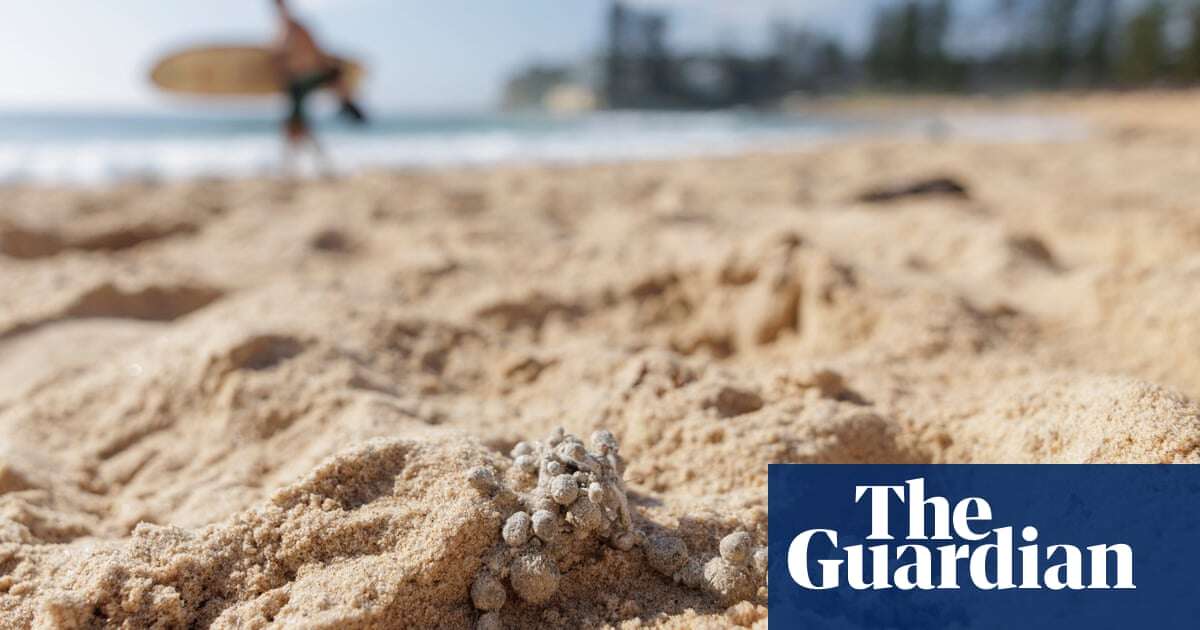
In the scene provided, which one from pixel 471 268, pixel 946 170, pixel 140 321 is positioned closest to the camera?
pixel 140 321

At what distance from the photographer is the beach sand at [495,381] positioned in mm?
1060

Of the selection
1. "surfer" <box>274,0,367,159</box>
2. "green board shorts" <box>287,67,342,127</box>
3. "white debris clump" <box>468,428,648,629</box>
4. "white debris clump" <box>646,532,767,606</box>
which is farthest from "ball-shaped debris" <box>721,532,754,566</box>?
"green board shorts" <box>287,67,342,127</box>

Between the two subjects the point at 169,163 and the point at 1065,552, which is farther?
the point at 169,163

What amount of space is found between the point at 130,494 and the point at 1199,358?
7.41ft

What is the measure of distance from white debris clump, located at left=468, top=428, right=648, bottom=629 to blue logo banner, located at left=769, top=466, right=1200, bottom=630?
0.81ft

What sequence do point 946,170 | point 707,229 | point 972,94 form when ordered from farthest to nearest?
1. point 972,94
2. point 946,170
3. point 707,229

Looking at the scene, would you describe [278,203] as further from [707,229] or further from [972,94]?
[972,94]


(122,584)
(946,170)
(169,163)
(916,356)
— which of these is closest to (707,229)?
(916,356)

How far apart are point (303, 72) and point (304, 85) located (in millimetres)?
93

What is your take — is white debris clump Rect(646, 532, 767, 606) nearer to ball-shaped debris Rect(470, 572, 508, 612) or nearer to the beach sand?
the beach sand

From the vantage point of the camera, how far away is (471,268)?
116 inches

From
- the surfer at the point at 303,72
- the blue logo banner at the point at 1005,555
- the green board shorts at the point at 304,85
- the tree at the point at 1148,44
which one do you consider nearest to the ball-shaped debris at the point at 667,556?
the blue logo banner at the point at 1005,555

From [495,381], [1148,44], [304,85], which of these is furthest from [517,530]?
[1148,44]

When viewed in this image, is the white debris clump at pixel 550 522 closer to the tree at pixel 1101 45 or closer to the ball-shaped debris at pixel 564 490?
the ball-shaped debris at pixel 564 490
